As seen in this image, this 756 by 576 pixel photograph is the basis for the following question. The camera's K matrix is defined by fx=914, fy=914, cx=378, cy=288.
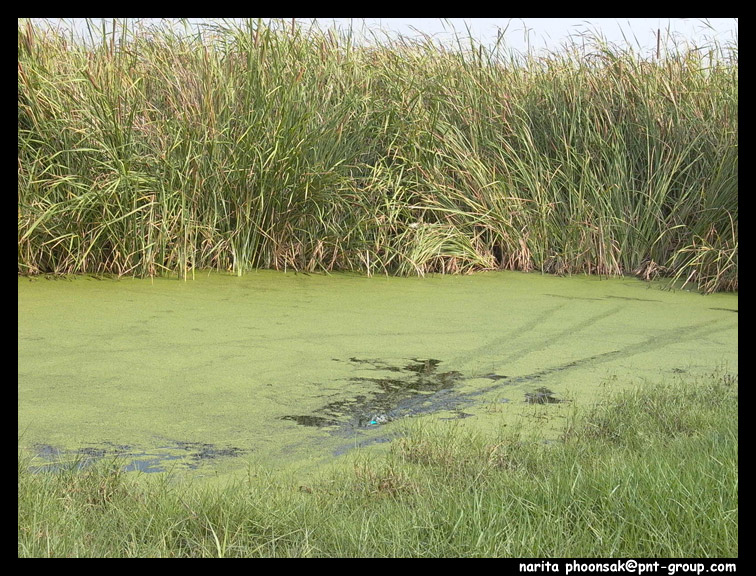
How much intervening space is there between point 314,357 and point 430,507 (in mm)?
1621

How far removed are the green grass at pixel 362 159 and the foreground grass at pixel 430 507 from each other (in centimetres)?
291

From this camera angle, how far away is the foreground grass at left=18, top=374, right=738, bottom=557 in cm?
185

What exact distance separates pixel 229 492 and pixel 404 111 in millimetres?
3976

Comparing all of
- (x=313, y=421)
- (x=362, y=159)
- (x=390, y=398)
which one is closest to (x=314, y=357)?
(x=390, y=398)

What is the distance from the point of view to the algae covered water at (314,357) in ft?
9.11

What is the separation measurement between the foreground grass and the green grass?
9.54 feet

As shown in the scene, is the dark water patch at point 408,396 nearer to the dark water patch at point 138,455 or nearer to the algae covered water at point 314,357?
the algae covered water at point 314,357

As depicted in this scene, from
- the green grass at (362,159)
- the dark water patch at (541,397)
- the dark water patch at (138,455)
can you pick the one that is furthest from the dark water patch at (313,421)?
the green grass at (362,159)

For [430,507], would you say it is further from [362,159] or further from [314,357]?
[362,159]

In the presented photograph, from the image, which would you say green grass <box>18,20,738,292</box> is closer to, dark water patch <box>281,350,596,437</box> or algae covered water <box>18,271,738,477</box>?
algae covered water <box>18,271,738,477</box>

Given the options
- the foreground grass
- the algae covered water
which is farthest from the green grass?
the foreground grass

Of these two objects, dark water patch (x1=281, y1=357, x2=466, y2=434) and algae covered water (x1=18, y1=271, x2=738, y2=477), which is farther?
dark water patch (x1=281, y1=357, x2=466, y2=434)

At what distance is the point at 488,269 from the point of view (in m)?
5.69

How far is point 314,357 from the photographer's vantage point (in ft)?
11.9
